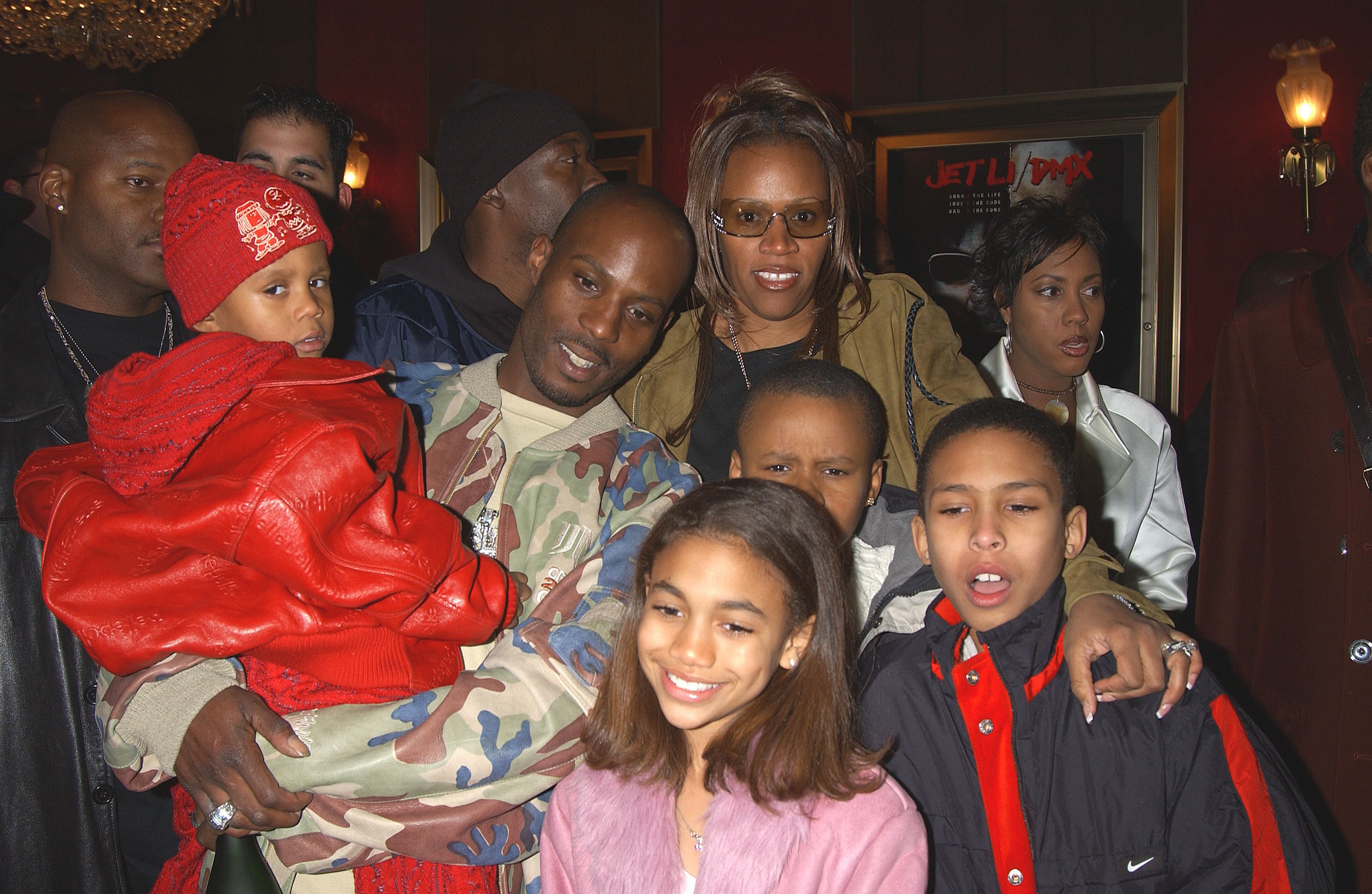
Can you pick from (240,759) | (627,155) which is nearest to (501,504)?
(240,759)

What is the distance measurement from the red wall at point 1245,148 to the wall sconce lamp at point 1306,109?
10 centimetres

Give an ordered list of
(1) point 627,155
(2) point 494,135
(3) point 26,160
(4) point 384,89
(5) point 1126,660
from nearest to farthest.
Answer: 1. (5) point 1126,660
2. (2) point 494,135
3. (3) point 26,160
4. (1) point 627,155
5. (4) point 384,89

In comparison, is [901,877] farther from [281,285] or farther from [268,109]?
[268,109]

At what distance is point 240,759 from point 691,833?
2.28 feet

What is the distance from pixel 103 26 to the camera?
4.83m

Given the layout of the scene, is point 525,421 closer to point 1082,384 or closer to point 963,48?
point 1082,384

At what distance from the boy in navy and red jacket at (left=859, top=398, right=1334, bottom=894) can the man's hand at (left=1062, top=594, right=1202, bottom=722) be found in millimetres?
32

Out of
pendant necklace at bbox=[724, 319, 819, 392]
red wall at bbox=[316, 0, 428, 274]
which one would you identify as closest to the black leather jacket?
pendant necklace at bbox=[724, 319, 819, 392]

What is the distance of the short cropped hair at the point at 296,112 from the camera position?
2.78 metres

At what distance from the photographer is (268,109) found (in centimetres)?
278

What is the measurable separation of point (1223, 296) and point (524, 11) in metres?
4.91

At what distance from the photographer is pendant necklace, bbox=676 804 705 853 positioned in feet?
4.68

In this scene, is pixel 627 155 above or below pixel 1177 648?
above

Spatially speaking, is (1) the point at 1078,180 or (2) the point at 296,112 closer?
(2) the point at 296,112
